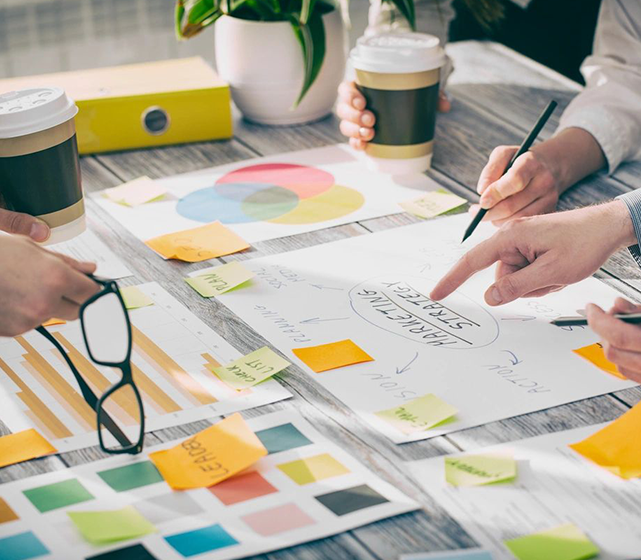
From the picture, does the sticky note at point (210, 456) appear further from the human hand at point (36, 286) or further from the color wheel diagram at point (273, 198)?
the color wheel diagram at point (273, 198)

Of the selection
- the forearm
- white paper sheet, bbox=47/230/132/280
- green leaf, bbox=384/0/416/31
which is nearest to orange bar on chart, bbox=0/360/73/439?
white paper sheet, bbox=47/230/132/280

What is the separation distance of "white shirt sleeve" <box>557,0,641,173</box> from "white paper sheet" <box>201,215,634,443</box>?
0.28 m

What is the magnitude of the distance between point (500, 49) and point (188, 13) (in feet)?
2.14

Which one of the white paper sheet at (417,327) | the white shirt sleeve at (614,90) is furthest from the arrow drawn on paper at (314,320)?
the white shirt sleeve at (614,90)

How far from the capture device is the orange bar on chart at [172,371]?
2.75 ft

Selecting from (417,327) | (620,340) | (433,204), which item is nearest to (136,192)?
(433,204)

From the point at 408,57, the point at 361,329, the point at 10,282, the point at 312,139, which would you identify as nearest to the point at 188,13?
the point at 312,139

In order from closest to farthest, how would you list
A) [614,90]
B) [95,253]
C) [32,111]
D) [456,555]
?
[456,555]
[32,111]
[95,253]
[614,90]

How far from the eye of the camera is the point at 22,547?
666 mm

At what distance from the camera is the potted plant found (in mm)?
1382

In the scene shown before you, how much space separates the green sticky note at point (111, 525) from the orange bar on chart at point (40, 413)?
112mm

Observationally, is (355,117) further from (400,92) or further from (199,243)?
(199,243)

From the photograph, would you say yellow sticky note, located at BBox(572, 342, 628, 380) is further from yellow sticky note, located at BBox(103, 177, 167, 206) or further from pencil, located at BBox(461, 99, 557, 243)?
yellow sticky note, located at BBox(103, 177, 167, 206)

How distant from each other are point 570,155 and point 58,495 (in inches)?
31.8
